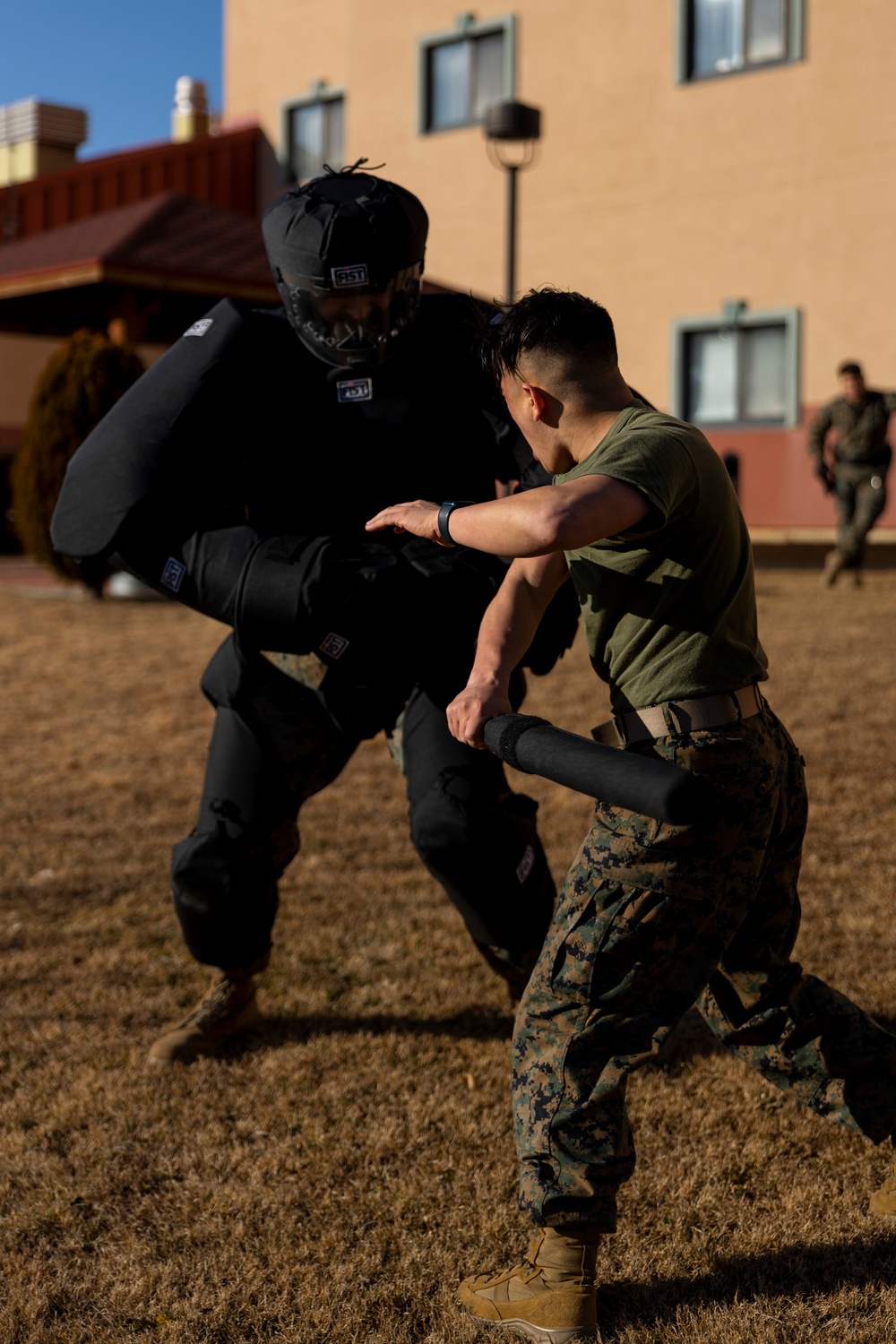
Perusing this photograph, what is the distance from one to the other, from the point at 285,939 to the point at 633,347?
46.5 feet

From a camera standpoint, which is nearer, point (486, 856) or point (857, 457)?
point (486, 856)

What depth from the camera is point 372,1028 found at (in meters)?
3.83

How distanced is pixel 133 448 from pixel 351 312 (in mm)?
619

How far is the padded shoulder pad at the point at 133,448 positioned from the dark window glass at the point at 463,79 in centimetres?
1637

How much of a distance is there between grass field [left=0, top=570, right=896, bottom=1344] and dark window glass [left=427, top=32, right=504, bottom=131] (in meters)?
15.3

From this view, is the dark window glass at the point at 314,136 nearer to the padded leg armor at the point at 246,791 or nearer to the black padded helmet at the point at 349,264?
the black padded helmet at the point at 349,264

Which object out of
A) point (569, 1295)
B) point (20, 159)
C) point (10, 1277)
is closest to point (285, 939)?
point (10, 1277)

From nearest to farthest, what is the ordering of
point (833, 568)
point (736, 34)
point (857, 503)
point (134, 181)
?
point (833, 568)
point (857, 503)
point (736, 34)
point (134, 181)

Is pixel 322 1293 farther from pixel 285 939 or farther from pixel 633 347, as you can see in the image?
pixel 633 347

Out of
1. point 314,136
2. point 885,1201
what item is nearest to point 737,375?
point 314,136

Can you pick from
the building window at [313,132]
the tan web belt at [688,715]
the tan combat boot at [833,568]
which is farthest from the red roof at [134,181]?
the tan web belt at [688,715]

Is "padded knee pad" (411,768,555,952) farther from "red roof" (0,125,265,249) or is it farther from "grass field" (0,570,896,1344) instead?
"red roof" (0,125,265,249)

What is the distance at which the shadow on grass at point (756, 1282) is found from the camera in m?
2.54

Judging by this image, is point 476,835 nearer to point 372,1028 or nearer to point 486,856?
point 486,856
